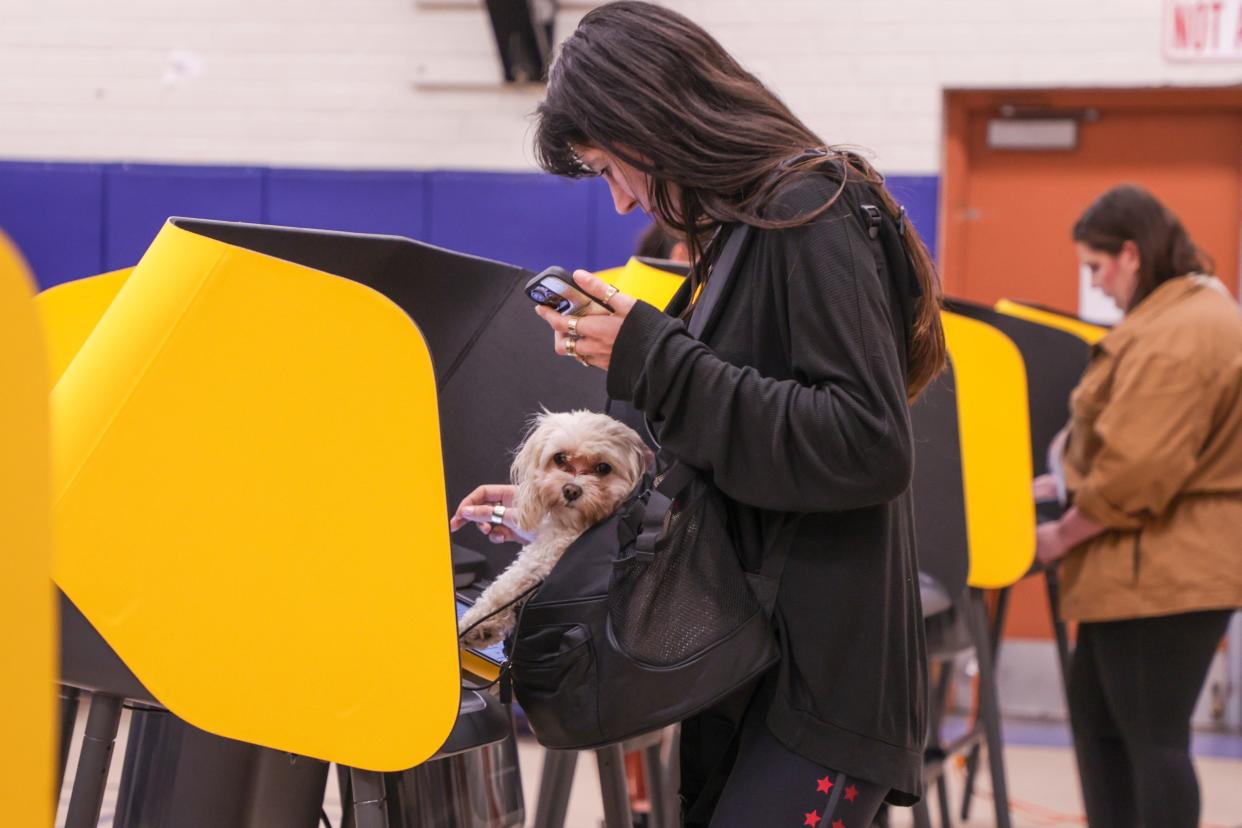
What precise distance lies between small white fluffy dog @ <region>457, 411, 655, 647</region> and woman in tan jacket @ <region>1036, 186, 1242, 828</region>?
1483mm

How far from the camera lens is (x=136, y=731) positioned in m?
1.52

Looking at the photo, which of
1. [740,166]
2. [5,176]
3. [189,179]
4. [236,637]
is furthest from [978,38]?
[236,637]

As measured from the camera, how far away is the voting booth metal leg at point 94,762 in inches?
57.6

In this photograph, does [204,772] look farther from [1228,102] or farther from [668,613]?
[1228,102]

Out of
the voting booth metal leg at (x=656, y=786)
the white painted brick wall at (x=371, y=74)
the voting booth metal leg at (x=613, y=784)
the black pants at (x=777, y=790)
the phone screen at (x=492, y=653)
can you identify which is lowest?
the voting booth metal leg at (x=656, y=786)

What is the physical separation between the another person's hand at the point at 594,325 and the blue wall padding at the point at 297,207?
12.7ft

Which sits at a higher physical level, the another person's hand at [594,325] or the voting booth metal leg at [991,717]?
the another person's hand at [594,325]

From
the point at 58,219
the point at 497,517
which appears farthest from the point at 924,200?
the point at 497,517

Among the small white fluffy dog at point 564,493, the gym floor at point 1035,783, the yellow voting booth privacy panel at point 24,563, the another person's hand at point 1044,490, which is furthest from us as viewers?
the gym floor at point 1035,783

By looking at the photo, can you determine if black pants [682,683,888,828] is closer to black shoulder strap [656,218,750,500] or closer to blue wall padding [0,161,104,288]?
black shoulder strap [656,218,750,500]

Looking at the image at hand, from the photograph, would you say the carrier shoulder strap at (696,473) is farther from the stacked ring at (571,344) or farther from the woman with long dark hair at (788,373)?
the stacked ring at (571,344)

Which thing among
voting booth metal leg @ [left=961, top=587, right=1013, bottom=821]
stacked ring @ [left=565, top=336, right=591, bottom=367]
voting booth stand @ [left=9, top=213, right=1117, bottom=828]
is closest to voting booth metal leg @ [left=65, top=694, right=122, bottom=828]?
voting booth stand @ [left=9, top=213, right=1117, bottom=828]

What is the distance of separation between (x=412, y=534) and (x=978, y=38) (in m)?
4.47

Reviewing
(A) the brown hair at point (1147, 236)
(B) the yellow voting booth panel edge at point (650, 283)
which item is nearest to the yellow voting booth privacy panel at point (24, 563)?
(B) the yellow voting booth panel edge at point (650, 283)
